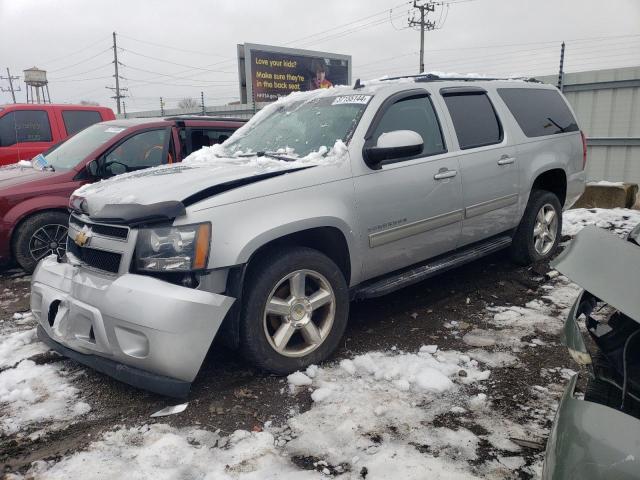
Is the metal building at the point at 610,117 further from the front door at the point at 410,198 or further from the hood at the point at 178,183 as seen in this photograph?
the hood at the point at 178,183

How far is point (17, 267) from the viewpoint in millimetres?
6211

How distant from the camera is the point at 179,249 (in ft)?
9.12

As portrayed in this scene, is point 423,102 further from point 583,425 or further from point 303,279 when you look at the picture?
point 583,425

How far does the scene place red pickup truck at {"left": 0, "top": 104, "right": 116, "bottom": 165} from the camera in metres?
7.93

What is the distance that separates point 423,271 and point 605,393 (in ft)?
7.72

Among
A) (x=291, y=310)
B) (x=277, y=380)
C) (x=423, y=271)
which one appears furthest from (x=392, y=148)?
(x=277, y=380)

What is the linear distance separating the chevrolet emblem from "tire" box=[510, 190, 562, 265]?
401 cm

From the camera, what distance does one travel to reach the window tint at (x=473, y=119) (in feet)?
14.3

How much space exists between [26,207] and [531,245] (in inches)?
210

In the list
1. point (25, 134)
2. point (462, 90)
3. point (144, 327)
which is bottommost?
point (144, 327)

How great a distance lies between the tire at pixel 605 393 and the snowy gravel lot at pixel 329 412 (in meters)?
0.78

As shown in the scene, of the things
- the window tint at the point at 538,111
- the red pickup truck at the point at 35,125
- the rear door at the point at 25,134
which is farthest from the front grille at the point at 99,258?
the rear door at the point at 25,134

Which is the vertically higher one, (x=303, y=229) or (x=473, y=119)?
(x=473, y=119)

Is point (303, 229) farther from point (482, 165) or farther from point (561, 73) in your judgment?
point (561, 73)
